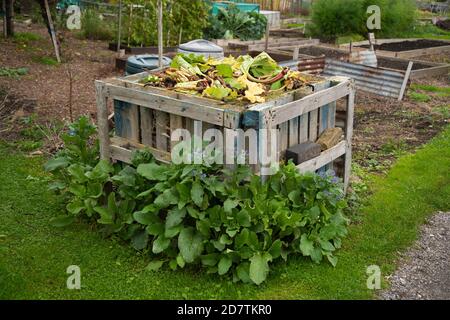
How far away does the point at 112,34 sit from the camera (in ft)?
53.6

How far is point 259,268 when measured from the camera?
458 cm

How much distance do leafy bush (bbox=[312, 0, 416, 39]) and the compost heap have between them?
Answer: 12.9 m

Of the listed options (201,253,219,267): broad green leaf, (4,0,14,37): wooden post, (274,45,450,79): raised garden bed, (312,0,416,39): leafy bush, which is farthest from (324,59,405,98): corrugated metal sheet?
(201,253,219,267): broad green leaf

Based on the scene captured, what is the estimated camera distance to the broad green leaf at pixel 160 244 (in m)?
4.73

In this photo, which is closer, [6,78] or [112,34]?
[6,78]

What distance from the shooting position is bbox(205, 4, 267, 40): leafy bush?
703 inches

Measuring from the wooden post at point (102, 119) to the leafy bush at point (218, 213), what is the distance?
0.45 meters

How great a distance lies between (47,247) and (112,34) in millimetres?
12029

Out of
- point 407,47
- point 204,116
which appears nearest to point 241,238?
point 204,116

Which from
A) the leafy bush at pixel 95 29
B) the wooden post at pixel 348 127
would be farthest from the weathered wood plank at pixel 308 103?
the leafy bush at pixel 95 29

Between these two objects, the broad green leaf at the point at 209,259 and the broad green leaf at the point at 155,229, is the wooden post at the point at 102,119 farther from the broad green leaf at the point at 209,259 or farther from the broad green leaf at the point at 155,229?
the broad green leaf at the point at 209,259

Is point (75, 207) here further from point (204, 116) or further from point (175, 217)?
point (204, 116)

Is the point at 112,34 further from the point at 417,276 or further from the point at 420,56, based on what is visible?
the point at 417,276
